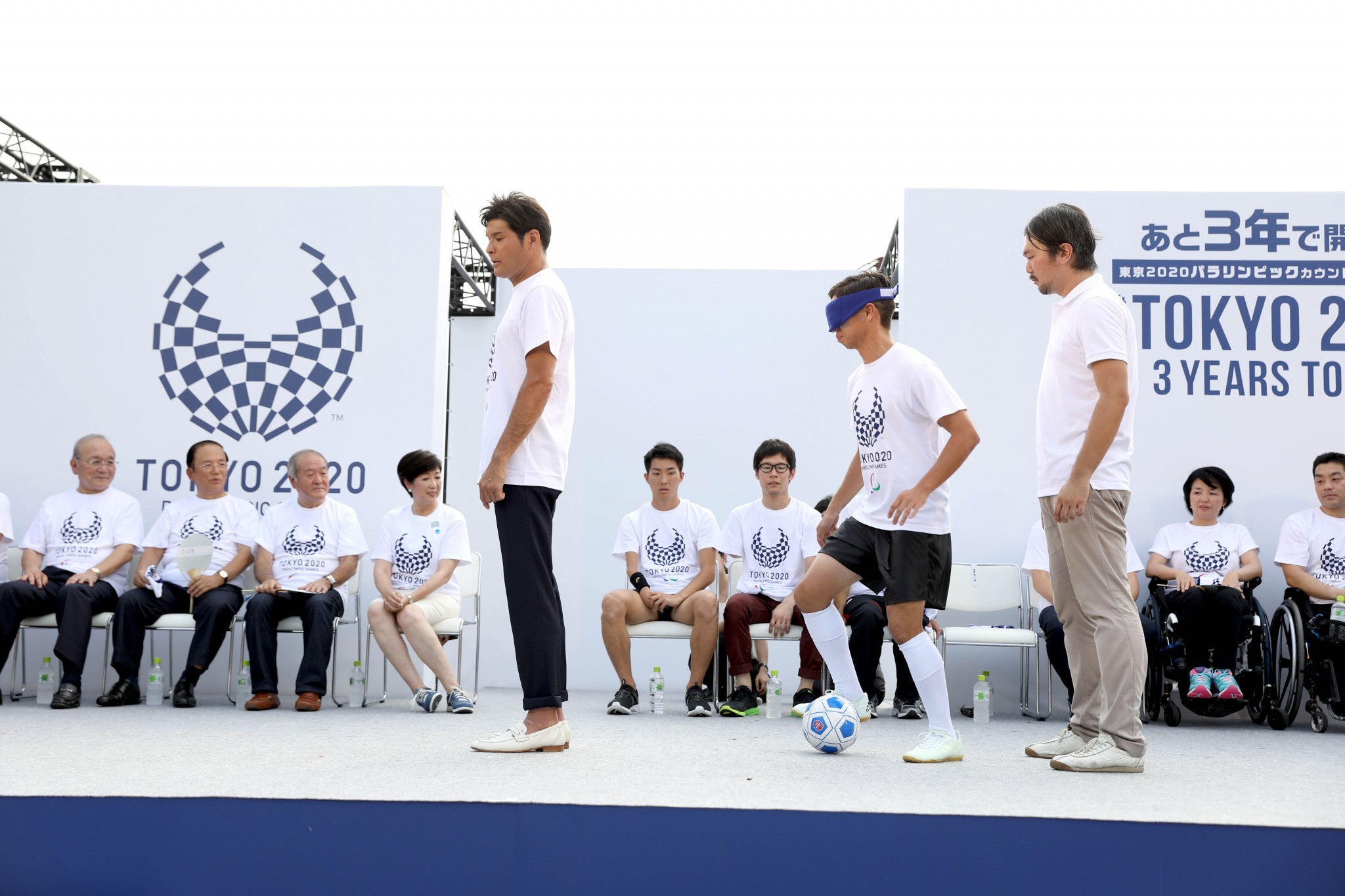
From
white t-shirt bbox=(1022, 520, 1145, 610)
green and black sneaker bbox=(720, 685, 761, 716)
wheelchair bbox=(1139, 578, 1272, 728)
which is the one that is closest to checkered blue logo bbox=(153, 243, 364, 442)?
green and black sneaker bbox=(720, 685, 761, 716)

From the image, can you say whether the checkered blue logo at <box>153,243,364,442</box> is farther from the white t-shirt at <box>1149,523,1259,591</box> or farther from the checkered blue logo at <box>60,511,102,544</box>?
the white t-shirt at <box>1149,523,1259,591</box>

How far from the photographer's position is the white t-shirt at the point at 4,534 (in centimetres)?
512

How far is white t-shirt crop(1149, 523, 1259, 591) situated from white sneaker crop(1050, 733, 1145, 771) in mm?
2381

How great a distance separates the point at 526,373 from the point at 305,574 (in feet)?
8.51

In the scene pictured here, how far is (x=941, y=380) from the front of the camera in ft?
9.70

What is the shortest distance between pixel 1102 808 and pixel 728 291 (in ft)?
18.2

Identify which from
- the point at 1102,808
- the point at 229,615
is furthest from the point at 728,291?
the point at 1102,808

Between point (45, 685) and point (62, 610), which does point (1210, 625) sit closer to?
point (62, 610)

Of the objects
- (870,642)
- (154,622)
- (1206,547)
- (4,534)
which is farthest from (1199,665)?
(4,534)

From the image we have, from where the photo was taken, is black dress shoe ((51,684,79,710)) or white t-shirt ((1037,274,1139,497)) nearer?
white t-shirt ((1037,274,1139,497))

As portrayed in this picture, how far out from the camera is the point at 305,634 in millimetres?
4719

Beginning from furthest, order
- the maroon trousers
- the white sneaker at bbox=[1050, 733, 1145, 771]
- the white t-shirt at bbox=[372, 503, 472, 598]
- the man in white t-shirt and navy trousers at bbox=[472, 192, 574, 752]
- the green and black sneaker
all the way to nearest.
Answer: the white t-shirt at bbox=[372, 503, 472, 598] → the maroon trousers → the green and black sneaker → the man in white t-shirt and navy trousers at bbox=[472, 192, 574, 752] → the white sneaker at bbox=[1050, 733, 1145, 771]

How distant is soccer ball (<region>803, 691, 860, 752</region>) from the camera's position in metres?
3.07

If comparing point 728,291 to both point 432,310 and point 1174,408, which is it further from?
point 1174,408
